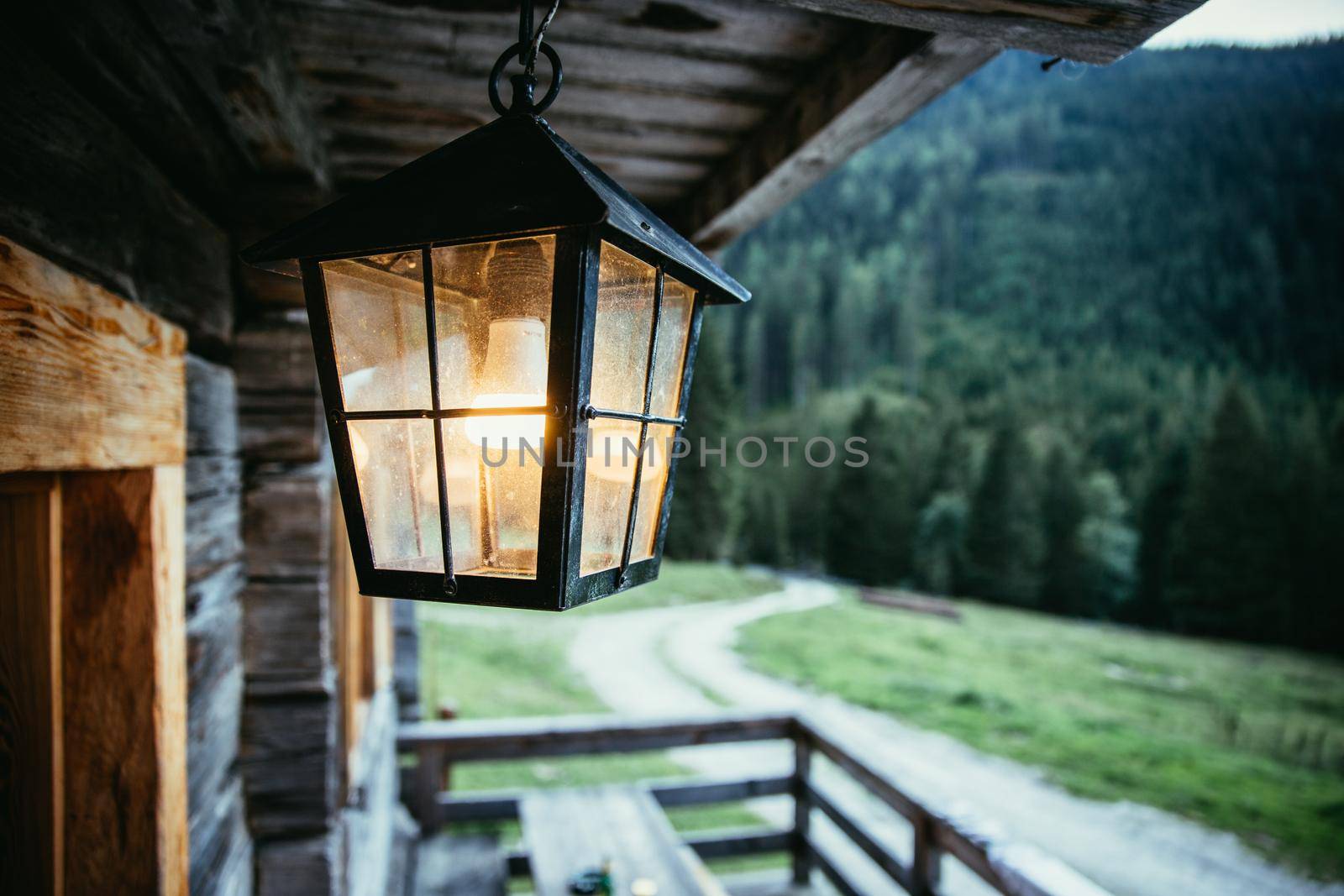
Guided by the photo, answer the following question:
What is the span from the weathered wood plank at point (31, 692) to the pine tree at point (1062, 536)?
1242 inches

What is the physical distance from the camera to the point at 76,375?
1.02 meters

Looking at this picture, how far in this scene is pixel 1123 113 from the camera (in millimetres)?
86688

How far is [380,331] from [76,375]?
18.1 inches

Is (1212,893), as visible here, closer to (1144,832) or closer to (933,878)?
(1144,832)

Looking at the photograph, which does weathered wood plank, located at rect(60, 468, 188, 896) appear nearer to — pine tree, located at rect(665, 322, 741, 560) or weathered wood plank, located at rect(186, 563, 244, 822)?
weathered wood plank, located at rect(186, 563, 244, 822)

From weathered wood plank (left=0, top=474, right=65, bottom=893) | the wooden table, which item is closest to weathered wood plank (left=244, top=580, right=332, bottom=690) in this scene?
weathered wood plank (left=0, top=474, right=65, bottom=893)

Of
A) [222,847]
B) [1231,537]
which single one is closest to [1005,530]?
[1231,537]

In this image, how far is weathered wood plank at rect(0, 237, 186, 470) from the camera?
0.88 metres

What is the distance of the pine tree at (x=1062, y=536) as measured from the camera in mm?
28203

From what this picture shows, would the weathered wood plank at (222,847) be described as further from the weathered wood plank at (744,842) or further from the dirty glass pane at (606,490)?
the weathered wood plank at (744,842)

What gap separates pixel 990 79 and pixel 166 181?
420 feet

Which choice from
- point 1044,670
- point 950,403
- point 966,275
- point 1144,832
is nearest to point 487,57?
point 1144,832

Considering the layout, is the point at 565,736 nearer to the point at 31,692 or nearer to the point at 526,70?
the point at 31,692

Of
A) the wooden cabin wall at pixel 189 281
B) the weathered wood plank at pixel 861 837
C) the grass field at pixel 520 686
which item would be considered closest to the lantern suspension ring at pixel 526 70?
the wooden cabin wall at pixel 189 281
